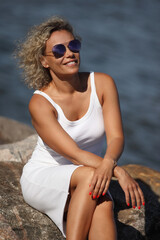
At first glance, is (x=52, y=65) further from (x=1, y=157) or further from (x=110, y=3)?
(x=110, y=3)

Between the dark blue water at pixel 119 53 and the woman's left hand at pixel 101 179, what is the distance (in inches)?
212

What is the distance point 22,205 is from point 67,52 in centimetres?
141

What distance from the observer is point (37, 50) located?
4133mm

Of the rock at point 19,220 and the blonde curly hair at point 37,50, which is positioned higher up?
the blonde curly hair at point 37,50

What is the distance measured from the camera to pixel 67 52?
157 inches

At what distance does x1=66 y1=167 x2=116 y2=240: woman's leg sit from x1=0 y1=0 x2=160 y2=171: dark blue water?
5.47m

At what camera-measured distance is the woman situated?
11.4 ft

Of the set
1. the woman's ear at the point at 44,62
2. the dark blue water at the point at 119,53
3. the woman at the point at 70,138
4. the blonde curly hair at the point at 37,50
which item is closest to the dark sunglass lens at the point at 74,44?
the woman at the point at 70,138

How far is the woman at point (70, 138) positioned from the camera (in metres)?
3.47

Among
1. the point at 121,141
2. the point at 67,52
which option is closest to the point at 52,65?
the point at 67,52

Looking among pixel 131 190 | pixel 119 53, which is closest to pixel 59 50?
pixel 131 190

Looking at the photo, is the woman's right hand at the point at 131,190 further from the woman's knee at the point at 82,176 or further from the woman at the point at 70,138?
the woman's knee at the point at 82,176

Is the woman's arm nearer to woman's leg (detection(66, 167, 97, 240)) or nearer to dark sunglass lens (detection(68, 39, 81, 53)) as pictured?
woman's leg (detection(66, 167, 97, 240))

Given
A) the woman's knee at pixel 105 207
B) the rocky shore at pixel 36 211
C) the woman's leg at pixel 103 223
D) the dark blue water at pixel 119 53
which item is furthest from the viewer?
the dark blue water at pixel 119 53
